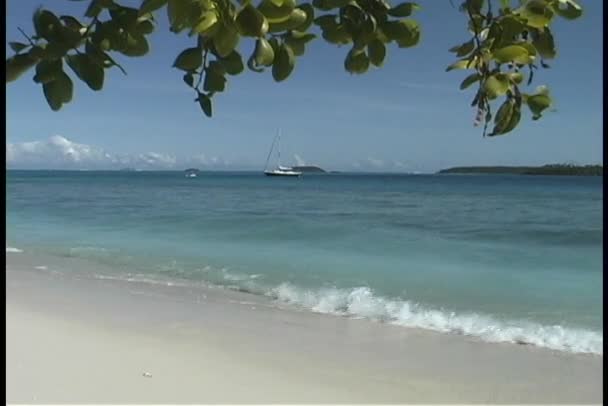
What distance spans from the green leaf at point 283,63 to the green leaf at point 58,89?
19 cm

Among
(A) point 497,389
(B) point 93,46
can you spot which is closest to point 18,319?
(A) point 497,389

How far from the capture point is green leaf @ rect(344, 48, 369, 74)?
2.48 ft

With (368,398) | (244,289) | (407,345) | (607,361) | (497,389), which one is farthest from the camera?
(244,289)

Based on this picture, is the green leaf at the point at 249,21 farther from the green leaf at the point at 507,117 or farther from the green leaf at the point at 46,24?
the green leaf at the point at 507,117

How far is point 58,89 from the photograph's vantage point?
21.6 inches

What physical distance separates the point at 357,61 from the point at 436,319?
19.3ft

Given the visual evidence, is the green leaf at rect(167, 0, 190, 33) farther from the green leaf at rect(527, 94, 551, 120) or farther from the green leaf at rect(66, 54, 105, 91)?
the green leaf at rect(527, 94, 551, 120)

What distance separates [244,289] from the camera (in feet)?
26.0

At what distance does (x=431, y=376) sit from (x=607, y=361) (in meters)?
4.27

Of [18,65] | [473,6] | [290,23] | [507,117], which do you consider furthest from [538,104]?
[18,65]

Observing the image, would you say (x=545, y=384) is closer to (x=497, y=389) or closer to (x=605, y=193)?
(x=497, y=389)

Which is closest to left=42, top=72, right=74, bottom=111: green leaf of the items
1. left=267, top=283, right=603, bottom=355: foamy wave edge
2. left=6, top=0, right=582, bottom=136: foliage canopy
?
left=6, top=0, right=582, bottom=136: foliage canopy

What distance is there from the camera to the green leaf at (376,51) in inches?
28.2

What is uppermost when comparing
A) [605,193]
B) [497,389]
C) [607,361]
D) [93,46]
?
[93,46]
